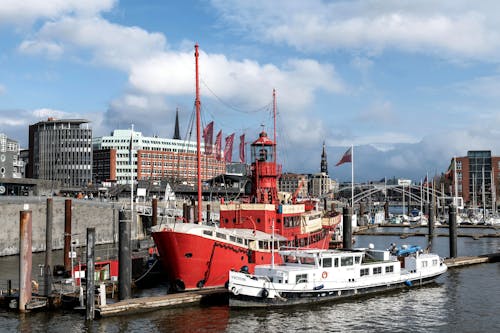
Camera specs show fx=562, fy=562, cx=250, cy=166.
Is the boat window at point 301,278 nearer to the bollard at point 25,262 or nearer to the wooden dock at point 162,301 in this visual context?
the wooden dock at point 162,301

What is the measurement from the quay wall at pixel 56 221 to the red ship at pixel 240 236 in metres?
20.3

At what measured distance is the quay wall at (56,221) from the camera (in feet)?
212

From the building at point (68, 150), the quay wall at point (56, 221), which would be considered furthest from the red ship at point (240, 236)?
the building at point (68, 150)

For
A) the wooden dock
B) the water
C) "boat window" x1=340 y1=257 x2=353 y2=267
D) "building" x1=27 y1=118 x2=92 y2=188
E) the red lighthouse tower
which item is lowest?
the water

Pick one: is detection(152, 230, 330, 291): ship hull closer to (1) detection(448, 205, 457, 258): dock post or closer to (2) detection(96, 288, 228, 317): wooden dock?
(2) detection(96, 288, 228, 317): wooden dock

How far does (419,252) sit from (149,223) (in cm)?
4755

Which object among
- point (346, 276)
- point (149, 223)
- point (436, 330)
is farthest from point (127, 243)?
point (149, 223)

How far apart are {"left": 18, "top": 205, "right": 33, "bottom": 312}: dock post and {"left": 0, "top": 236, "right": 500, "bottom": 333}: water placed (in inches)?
43.3

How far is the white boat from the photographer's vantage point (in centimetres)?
3850

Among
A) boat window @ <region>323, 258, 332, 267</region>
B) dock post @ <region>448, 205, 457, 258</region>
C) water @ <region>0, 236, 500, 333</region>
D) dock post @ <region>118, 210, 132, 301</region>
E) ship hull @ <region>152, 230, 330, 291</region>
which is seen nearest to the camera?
water @ <region>0, 236, 500, 333</region>

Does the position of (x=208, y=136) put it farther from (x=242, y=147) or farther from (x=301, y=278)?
(x=301, y=278)

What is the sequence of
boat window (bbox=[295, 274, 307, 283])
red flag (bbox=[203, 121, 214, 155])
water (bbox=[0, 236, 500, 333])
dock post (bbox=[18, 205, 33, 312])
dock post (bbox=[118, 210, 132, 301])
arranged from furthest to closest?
red flag (bbox=[203, 121, 214, 155])
boat window (bbox=[295, 274, 307, 283])
dock post (bbox=[118, 210, 132, 301])
dock post (bbox=[18, 205, 33, 312])
water (bbox=[0, 236, 500, 333])

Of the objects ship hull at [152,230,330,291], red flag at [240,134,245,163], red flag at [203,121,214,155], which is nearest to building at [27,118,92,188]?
red flag at [240,134,245,163]

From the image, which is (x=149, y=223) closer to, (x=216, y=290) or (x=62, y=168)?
(x=216, y=290)
